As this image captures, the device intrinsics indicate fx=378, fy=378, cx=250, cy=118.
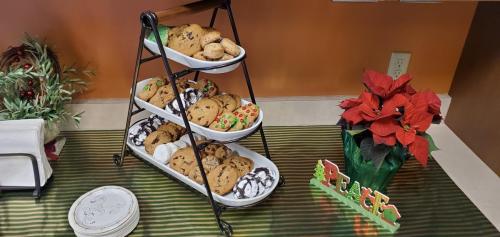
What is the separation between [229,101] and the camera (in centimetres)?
92

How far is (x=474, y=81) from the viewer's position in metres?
1.19

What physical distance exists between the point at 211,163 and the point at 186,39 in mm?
310

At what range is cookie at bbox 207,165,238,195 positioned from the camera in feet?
2.92

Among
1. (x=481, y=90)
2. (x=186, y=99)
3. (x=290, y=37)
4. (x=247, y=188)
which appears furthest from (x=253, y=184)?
(x=481, y=90)

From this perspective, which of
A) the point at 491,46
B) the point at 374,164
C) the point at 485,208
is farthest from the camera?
the point at 491,46

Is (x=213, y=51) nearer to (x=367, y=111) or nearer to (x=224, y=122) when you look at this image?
(x=224, y=122)

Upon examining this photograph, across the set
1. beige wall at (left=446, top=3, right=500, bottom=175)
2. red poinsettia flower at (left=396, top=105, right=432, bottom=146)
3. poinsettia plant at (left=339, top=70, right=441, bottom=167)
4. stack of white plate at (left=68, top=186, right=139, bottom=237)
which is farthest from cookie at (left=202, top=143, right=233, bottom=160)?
beige wall at (left=446, top=3, right=500, bottom=175)

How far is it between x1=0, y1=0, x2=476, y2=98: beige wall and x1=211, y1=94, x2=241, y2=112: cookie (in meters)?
0.33

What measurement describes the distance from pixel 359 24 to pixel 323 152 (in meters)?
0.43

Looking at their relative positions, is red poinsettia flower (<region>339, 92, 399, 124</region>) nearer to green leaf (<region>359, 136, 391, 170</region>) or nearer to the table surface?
green leaf (<region>359, 136, 391, 170</region>)

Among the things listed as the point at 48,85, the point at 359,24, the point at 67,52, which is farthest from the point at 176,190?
the point at 359,24

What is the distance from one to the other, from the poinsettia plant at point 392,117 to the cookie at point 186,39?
39cm

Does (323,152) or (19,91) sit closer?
(19,91)

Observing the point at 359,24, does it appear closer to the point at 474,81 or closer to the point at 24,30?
the point at 474,81
